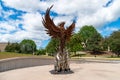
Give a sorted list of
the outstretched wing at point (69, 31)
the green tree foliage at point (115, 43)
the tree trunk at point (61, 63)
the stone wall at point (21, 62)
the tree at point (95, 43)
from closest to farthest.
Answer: the tree trunk at point (61, 63)
the outstretched wing at point (69, 31)
the stone wall at point (21, 62)
the green tree foliage at point (115, 43)
the tree at point (95, 43)

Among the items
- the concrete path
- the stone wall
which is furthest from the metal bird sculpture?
the stone wall

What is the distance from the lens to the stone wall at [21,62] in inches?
641

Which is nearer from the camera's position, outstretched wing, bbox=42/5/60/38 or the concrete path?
the concrete path

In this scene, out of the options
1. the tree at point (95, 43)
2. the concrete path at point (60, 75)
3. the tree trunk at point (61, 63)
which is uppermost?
the tree at point (95, 43)

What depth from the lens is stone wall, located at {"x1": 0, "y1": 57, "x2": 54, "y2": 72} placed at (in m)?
16.3

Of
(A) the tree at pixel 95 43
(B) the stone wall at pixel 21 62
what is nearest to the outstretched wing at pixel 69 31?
(B) the stone wall at pixel 21 62

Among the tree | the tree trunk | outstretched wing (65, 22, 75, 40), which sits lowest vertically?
the tree trunk

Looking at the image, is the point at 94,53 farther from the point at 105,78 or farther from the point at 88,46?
the point at 105,78

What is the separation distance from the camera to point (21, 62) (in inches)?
739

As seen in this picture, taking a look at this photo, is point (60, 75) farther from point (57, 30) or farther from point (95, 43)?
point (95, 43)

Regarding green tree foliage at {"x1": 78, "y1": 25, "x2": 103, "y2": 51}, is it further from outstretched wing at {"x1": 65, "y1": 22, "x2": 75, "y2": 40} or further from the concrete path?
the concrete path

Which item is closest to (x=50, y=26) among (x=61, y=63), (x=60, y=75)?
(x=61, y=63)

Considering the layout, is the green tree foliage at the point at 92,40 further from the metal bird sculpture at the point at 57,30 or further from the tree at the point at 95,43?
the metal bird sculpture at the point at 57,30

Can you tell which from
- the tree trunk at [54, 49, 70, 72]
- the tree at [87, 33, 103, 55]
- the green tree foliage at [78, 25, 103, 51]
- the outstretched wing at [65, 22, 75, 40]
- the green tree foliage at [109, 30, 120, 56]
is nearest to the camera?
the tree trunk at [54, 49, 70, 72]
